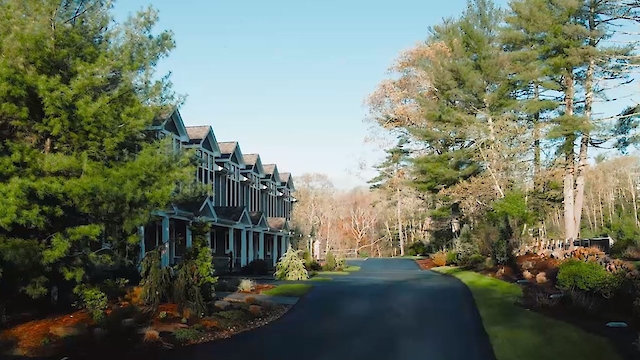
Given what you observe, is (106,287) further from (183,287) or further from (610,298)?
(610,298)

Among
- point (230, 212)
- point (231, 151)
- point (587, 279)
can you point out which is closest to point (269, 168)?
point (231, 151)

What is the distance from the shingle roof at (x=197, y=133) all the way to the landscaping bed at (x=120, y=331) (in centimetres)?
1474

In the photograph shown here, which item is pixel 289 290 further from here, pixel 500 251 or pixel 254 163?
pixel 254 163

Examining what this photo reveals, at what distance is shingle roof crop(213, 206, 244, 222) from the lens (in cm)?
3070

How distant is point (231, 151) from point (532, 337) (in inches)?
944

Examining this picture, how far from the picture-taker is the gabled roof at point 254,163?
124ft

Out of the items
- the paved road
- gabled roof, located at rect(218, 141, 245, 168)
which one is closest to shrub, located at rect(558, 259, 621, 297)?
the paved road

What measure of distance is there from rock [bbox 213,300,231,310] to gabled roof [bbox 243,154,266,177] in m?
20.1

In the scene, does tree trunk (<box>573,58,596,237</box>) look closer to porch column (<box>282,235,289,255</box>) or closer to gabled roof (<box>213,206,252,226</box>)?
gabled roof (<box>213,206,252,226</box>)

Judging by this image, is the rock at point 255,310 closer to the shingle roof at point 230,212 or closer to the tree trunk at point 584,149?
the shingle roof at point 230,212

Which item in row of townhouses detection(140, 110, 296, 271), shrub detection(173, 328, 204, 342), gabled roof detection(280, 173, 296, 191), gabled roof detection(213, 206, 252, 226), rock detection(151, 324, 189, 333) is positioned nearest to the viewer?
shrub detection(173, 328, 204, 342)

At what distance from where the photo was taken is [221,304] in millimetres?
17188

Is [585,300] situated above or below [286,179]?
below

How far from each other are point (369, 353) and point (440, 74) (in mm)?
27910
